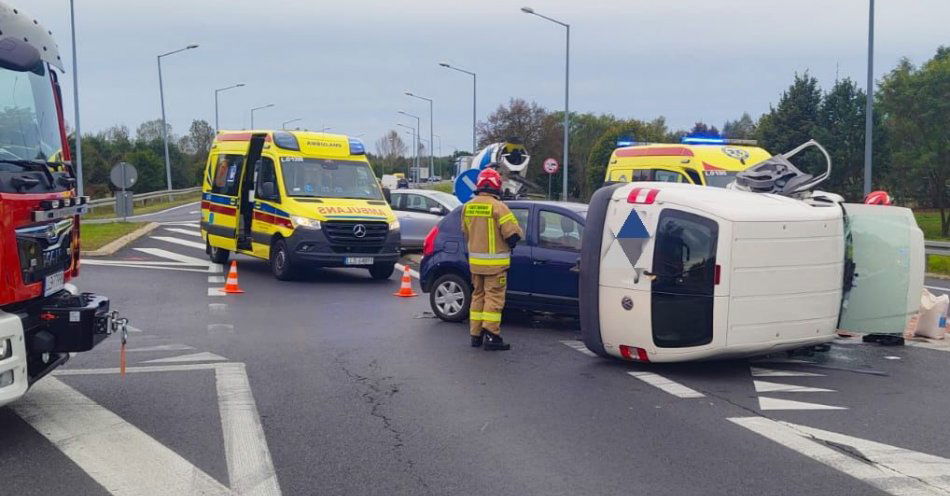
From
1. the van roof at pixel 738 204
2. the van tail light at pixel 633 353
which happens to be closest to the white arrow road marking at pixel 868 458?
the van tail light at pixel 633 353

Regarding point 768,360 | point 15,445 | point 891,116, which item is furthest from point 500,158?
point 891,116

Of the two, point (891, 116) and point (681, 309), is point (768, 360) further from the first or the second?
point (891, 116)

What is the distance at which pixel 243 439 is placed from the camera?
6508 millimetres

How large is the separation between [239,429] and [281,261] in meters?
10.7

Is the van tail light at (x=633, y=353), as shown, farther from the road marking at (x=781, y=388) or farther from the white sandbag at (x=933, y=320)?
the white sandbag at (x=933, y=320)

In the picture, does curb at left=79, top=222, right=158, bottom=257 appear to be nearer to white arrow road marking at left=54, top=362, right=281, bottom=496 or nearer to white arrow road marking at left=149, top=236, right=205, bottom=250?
white arrow road marking at left=149, top=236, right=205, bottom=250

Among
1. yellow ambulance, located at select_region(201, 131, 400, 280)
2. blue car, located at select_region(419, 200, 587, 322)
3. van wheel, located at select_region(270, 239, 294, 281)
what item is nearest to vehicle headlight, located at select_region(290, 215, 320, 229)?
yellow ambulance, located at select_region(201, 131, 400, 280)

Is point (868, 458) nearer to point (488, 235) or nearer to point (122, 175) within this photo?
point (488, 235)

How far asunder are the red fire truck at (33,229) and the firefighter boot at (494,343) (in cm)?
405

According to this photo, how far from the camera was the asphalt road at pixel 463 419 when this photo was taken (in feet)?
18.7

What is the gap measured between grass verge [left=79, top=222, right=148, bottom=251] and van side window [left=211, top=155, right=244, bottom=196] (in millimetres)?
3779

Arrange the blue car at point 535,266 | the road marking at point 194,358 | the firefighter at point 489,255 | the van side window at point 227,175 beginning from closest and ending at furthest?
the road marking at point 194,358, the firefighter at point 489,255, the blue car at point 535,266, the van side window at point 227,175

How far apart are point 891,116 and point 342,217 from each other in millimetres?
36924

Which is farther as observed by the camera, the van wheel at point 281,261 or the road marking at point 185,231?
the road marking at point 185,231
